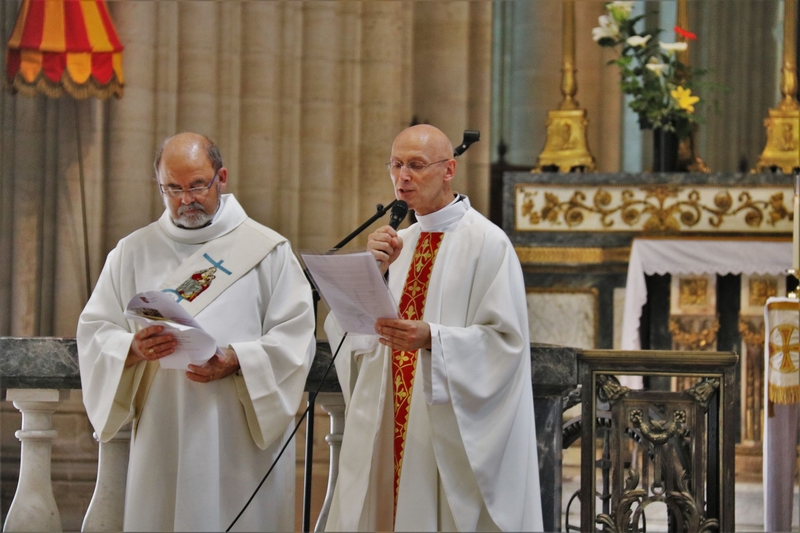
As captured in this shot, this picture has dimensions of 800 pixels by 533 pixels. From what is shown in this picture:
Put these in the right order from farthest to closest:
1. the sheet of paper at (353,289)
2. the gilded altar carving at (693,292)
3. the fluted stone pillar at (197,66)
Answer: the fluted stone pillar at (197,66) < the gilded altar carving at (693,292) < the sheet of paper at (353,289)

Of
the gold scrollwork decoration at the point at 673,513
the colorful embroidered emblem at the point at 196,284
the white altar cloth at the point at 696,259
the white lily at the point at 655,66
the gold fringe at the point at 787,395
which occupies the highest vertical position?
the white lily at the point at 655,66

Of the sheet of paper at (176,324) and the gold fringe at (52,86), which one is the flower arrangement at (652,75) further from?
the sheet of paper at (176,324)

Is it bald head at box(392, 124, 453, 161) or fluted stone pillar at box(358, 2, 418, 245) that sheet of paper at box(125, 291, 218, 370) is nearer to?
bald head at box(392, 124, 453, 161)

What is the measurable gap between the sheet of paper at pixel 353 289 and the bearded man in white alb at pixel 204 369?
33 cm

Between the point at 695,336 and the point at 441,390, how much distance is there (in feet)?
13.0

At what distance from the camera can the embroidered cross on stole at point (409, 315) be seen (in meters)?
3.70

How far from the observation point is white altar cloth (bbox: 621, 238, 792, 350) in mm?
7082

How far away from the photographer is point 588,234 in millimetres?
7406

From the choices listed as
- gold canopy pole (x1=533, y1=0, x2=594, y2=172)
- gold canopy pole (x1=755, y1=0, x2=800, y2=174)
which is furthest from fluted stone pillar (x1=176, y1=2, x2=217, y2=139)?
gold canopy pole (x1=755, y1=0, x2=800, y2=174)

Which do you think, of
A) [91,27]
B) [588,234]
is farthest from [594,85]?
[91,27]

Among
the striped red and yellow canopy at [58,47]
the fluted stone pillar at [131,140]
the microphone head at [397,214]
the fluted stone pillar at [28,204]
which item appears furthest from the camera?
the fluted stone pillar at [131,140]

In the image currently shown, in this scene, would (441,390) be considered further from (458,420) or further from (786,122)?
(786,122)

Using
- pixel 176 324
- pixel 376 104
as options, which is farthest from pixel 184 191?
pixel 376 104

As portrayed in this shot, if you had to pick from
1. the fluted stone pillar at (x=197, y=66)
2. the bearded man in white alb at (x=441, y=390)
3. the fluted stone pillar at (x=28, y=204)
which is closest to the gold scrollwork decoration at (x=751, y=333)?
the fluted stone pillar at (x=197, y=66)
